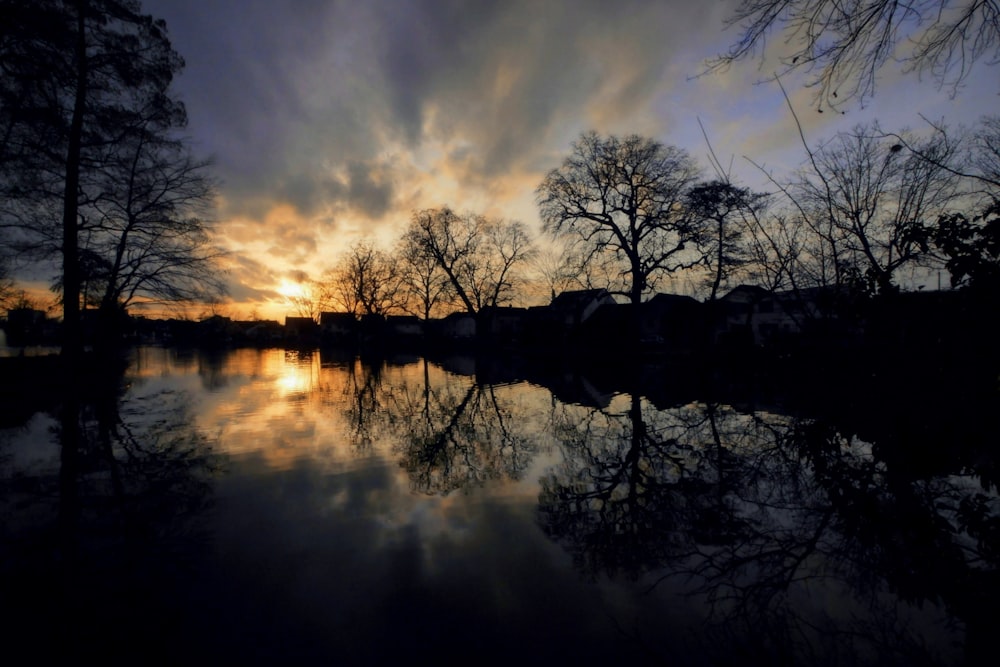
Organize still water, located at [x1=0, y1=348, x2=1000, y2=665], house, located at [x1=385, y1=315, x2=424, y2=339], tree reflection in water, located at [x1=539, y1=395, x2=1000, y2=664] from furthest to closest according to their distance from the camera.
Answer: house, located at [x1=385, y1=315, x2=424, y2=339] < tree reflection in water, located at [x1=539, y1=395, x2=1000, y2=664] < still water, located at [x1=0, y1=348, x2=1000, y2=665]

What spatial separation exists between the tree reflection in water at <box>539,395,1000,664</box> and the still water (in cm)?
2

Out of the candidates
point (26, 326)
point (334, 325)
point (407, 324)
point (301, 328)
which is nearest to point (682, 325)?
point (26, 326)

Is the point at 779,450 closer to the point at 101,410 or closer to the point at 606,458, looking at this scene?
the point at 606,458

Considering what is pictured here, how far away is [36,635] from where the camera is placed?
259 cm

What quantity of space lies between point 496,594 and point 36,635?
8.60 ft

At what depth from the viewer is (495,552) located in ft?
12.2

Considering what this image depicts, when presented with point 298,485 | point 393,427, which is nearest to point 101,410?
point 393,427

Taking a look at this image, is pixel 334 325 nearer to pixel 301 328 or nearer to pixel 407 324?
pixel 301 328

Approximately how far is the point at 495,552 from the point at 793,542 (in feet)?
8.13

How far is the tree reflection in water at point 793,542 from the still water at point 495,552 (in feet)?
0.07

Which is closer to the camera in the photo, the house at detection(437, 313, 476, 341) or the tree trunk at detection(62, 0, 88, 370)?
the tree trunk at detection(62, 0, 88, 370)

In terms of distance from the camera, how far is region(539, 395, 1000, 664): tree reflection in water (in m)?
2.72

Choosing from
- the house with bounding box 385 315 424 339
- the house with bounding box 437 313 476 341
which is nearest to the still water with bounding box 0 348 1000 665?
the house with bounding box 437 313 476 341

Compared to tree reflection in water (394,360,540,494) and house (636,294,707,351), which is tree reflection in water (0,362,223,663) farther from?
house (636,294,707,351)
